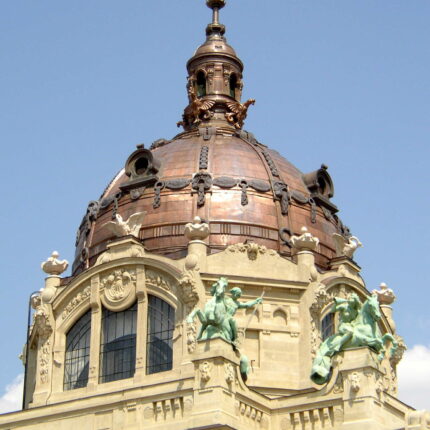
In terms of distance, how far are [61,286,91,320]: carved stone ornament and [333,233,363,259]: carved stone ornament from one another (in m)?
12.1

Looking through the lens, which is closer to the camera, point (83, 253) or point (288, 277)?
point (288, 277)

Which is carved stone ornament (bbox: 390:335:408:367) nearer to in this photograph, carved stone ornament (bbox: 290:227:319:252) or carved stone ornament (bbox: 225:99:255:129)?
carved stone ornament (bbox: 290:227:319:252)

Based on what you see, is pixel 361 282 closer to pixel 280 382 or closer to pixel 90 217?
pixel 280 382

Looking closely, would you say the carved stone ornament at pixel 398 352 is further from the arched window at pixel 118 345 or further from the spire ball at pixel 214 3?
the spire ball at pixel 214 3

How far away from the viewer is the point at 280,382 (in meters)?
60.5

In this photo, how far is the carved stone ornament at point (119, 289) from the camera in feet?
203

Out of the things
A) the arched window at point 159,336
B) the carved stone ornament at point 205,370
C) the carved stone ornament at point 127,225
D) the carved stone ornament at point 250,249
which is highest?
the carved stone ornament at point 127,225

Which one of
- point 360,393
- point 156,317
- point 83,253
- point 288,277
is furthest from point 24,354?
point 360,393

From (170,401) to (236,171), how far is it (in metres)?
16.0

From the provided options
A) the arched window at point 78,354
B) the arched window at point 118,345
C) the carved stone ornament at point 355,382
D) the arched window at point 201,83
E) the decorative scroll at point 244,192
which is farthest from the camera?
the arched window at point 201,83

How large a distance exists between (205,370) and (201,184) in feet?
48.6

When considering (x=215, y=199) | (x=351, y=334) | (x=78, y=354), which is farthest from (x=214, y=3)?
(x=351, y=334)

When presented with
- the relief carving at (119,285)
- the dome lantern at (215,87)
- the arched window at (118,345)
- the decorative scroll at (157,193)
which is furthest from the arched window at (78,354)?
the dome lantern at (215,87)

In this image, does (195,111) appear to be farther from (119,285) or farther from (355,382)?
(355,382)
